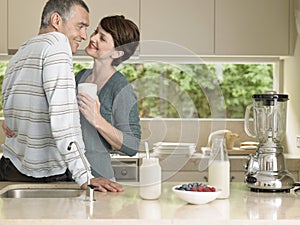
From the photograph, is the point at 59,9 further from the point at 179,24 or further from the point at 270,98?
the point at 179,24

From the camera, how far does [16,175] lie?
2.86 meters

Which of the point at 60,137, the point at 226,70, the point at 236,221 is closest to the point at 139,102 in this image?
the point at 60,137

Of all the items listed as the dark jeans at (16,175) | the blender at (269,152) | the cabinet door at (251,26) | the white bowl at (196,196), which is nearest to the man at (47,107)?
the dark jeans at (16,175)

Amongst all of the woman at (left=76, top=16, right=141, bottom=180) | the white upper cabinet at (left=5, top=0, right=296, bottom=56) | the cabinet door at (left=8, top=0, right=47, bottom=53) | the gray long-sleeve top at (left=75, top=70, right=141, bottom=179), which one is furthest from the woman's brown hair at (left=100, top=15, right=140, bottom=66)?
the cabinet door at (left=8, top=0, right=47, bottom=53)

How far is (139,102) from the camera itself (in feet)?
9.30

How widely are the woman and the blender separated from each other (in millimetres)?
498

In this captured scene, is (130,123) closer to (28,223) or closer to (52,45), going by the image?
(52,45)

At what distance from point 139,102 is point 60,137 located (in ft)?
1.38

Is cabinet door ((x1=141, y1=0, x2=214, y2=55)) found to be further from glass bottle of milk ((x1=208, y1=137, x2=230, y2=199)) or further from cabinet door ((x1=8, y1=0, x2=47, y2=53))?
glass bottle of milk ((x1=208, y1=137, x2=230, y2=199))

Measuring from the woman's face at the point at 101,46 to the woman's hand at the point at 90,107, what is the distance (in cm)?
17

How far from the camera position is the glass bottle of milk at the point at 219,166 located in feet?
8.22

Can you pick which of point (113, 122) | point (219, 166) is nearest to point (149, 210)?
point (219, 166)

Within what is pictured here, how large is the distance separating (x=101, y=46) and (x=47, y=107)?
1.10 ft

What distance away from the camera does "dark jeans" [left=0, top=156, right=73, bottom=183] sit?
9.35ft
